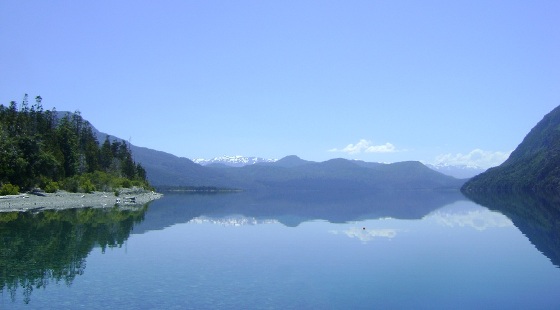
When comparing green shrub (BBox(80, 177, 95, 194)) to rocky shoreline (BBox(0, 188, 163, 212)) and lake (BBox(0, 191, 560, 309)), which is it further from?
lake (BBox(0, 191, 560, 309))

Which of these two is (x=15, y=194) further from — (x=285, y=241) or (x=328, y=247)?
(x=328, y=247)

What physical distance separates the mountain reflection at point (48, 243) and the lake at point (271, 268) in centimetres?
7

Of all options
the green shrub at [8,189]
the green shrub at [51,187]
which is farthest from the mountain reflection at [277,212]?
the green shrub at [8,189]

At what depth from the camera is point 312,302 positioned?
1923 centimetres

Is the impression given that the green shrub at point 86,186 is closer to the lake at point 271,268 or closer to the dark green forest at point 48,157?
the dark green forest at point 48,157

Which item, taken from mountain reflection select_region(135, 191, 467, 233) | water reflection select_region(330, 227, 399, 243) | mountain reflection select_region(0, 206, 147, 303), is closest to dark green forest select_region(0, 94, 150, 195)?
mountain reflection select_region(135, 191, 467, 233)

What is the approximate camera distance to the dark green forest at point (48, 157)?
71.6 metres

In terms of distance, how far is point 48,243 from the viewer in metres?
33.6

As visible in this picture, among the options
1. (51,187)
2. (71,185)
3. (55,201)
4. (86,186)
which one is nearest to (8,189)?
(55,201)

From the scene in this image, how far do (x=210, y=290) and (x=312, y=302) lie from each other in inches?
173

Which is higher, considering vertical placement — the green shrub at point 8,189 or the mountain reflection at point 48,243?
the green shrub at point 8,189

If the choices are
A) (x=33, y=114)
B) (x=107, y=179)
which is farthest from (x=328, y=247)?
(x=33, y=114)

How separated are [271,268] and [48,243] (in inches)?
660

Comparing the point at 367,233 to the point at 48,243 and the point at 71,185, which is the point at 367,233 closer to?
the point at 48,243
